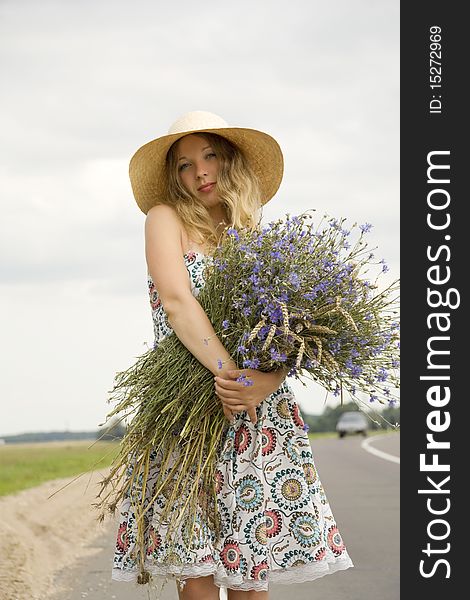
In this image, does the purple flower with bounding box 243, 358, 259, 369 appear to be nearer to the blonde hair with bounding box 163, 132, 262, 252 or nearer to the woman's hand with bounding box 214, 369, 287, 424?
the woman's hand with bounding box 214, 369, 287, 424

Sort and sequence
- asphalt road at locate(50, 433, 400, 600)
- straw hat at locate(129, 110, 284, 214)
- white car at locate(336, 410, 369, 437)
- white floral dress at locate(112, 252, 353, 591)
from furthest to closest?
white car at locate(336, 410, 369, 437) → asphalt road at locate(50, 433, 400, 600) → straw hat at locate(129, 110, 284, 214) → white floral dress at locate(112, 252, 353, 591)

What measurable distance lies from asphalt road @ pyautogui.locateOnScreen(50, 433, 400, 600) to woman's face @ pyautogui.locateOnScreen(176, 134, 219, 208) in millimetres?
2381

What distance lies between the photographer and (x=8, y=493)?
931 centimetres

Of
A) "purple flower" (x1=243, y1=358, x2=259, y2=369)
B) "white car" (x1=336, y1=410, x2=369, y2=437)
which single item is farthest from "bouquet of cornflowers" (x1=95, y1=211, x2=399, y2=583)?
"white car" (x1=336, y1=410, x2=369, y2=437)

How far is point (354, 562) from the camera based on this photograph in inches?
259

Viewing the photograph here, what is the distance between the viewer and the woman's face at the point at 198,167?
3977mm

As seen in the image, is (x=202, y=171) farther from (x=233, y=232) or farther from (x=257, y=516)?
(x=257, y=516)

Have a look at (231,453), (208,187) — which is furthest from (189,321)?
(208,187)

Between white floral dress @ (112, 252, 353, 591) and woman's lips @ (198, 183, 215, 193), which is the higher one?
woman's lips @ (198, 183, 215, 193)

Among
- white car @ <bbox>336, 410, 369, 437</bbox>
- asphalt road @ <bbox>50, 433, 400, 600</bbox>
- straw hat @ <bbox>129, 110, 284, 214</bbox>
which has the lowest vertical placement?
asphalt road @ <bbox>50, 433, 400, 600</bbox>

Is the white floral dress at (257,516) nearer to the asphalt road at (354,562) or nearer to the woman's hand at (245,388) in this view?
the woman's hand at (245,388)

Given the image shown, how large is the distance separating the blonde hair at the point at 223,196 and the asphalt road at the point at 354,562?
90.9 inches

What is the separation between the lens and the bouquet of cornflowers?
11.4 feet

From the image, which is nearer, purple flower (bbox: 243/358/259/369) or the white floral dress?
purple flower (bbox: 243/358/259/369)
